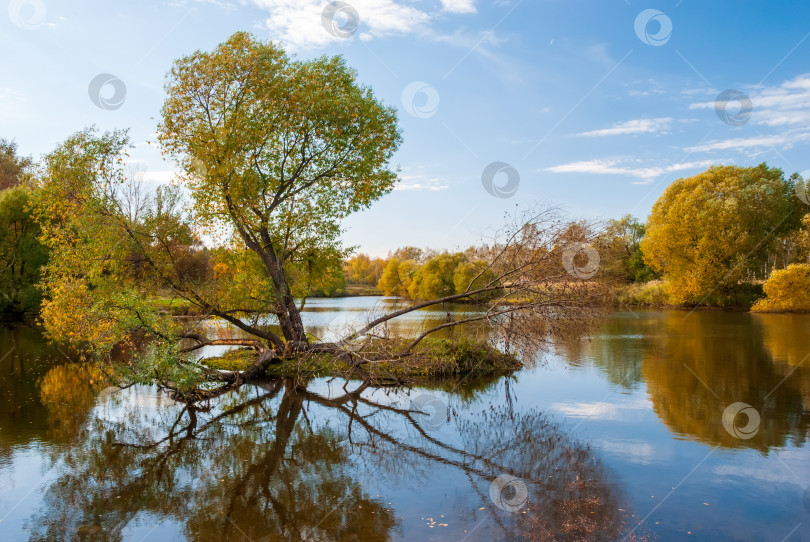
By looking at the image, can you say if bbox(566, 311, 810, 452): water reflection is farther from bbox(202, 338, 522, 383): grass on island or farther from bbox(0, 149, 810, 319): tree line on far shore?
bbox(0, 149, 810, 319): tree line on far shore

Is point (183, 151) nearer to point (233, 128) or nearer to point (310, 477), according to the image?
point (233, 128)

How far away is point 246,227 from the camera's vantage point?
16375 mm

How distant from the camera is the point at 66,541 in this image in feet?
21.4

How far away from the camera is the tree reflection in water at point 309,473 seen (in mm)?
6871

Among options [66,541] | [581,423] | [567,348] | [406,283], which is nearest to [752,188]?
[567,348]

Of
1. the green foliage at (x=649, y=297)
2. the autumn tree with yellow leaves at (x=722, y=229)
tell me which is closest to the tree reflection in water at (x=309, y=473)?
the autumn tree with yellow leaves at (x=722, y=229)

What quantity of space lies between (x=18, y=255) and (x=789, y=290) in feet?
170

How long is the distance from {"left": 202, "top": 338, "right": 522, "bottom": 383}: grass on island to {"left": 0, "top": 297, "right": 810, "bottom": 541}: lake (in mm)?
686

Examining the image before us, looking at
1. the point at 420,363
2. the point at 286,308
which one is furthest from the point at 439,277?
the point at 420,363

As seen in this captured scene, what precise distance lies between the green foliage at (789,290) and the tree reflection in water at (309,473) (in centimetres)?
3381

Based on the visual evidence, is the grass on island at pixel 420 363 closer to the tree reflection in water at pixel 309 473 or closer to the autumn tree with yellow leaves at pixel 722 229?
the tree reflection in water at pixel 309 473

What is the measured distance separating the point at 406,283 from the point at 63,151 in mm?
47325

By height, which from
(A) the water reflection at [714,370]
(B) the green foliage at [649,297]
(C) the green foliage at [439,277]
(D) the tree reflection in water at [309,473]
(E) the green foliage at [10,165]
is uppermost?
(E) the green foliage at [10,165]

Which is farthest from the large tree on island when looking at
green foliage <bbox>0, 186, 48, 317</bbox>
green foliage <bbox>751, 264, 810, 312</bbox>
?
green foliage <bbox>751, 264, 810, 312</bbox>
